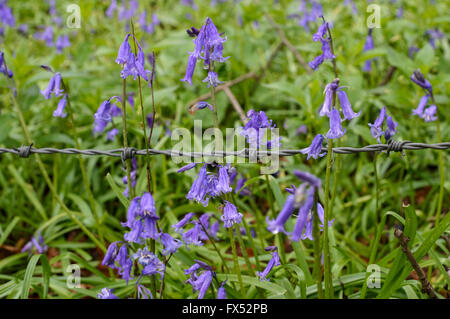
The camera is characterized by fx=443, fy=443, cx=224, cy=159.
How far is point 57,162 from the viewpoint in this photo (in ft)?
13.8

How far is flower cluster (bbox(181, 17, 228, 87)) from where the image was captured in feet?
6.60

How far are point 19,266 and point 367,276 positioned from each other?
109 inches

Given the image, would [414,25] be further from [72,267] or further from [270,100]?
[72,267]

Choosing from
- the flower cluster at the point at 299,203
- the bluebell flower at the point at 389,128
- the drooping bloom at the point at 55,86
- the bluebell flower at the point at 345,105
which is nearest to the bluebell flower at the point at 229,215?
the flower cluster at the point at 299,203

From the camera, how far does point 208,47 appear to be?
2.05 meters

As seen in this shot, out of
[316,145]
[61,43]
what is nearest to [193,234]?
[316,145]

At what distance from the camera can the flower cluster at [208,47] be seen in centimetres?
201

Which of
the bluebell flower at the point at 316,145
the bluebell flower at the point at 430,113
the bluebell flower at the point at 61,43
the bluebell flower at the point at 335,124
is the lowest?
the bluebell flower at the point at 316,145

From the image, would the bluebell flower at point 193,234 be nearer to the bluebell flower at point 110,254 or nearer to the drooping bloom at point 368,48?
the bluebell flower at point 110,254

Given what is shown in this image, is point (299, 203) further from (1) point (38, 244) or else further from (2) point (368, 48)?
(2) point (368, 48)

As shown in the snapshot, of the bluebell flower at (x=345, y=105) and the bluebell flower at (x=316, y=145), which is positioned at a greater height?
the bluebell flower at (x=345, y=105)

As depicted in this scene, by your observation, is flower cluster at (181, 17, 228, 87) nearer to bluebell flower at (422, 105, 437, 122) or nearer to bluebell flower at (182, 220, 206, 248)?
bluebell flower at (182, 220, 206, 248)

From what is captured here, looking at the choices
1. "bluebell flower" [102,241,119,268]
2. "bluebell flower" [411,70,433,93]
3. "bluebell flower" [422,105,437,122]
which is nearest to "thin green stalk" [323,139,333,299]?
"bluebell flower" [102,241,119,268]
